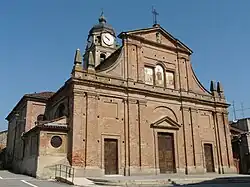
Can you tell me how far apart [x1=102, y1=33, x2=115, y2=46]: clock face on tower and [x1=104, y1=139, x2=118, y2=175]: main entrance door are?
66.2 ft

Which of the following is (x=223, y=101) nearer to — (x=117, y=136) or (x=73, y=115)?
(x=117, y=136)

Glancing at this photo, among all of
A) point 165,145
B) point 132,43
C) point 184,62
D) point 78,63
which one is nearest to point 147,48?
point 132,43

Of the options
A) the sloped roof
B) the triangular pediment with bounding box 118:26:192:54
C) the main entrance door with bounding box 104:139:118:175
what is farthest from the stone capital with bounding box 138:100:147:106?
the sloped roof

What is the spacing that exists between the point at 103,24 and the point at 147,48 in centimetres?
1513

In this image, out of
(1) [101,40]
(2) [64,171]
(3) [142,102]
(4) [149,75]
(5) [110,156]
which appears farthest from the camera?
(1) [101,40]

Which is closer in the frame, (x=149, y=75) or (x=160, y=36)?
(x=149, y=75)

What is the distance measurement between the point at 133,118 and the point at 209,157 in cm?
928

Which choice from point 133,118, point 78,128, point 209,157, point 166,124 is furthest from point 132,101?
point 209,157

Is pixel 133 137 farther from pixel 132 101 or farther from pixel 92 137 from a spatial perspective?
pixel 92 137

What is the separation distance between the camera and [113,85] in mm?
23062

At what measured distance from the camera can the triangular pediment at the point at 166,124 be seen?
24359 mm

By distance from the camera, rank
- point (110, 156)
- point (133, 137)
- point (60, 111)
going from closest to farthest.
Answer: point (110, 156)
point (133, 137)
point (60, 111)

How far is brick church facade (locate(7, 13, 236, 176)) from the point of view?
2061 centimetres

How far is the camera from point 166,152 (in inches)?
970
